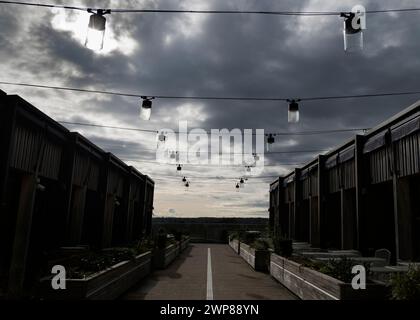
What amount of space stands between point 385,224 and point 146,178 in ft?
73.8

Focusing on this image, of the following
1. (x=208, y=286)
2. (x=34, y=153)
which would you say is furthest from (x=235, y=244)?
(x=34, y=153)

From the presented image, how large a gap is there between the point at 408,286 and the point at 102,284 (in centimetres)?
627

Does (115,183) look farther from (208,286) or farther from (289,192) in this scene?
(289,192)

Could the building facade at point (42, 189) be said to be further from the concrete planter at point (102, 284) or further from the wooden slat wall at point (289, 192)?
the wooden slat wall at point (289, 192)

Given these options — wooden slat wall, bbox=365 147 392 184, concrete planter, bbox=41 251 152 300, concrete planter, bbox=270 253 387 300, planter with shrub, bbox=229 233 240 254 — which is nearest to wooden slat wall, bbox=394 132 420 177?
wooden slat wall, bbox=365 147 392 184

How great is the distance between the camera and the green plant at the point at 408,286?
639cm

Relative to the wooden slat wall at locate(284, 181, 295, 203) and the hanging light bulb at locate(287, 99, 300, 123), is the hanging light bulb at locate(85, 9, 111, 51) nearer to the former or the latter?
the hanging light bulb at locate(287, 99, 300, 123)

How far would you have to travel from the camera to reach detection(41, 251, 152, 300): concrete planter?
7.34 metres

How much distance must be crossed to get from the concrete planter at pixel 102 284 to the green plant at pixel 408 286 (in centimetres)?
564

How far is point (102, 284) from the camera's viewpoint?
29.3 feet

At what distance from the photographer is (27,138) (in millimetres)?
12273
